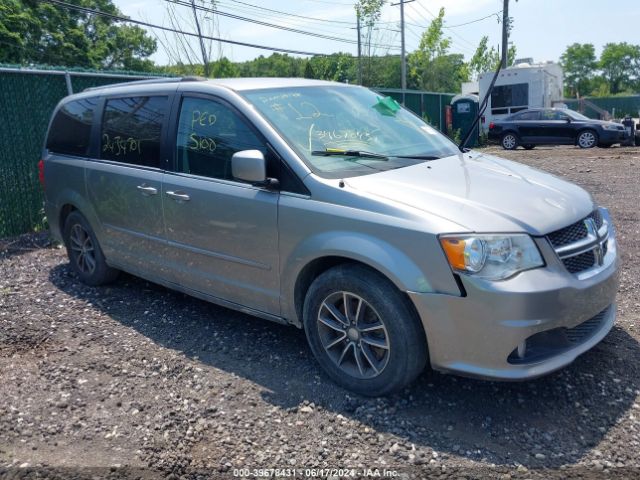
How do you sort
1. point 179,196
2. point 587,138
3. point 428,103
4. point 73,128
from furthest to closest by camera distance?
1. point 428,103
2. point 587,138
3. point 73,128
4. point 179,196

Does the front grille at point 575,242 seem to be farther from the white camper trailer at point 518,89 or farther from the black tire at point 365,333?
the white camper trailer at point 518,89

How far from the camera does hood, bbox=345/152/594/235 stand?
310 cm

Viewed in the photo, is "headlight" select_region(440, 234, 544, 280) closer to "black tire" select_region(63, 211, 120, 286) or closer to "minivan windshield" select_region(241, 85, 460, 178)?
"minivan windshield" select_region(241, 85, 460, 178)

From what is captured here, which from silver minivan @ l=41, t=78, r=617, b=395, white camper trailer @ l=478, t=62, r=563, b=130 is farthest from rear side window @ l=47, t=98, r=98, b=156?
white camper trailer @ l=478, t=62, r=563, b=130

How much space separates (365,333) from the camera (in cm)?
342

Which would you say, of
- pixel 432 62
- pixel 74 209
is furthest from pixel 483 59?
pixel 74 209

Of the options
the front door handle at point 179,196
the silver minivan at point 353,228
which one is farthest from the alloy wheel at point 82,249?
the front door handle at point 179,196

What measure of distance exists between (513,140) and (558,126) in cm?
152

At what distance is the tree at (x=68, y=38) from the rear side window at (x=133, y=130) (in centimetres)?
3139

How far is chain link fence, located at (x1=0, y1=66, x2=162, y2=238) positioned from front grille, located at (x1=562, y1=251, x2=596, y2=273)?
6.90 meters

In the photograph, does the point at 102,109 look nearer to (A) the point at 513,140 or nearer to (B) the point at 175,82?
(B) the point at 175,82

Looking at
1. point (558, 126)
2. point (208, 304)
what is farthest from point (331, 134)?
point (558, 126)

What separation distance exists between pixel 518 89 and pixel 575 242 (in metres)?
22.6

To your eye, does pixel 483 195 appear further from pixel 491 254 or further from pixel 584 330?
pixel 584 330
